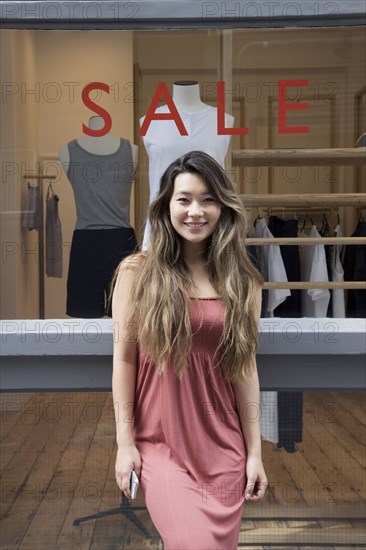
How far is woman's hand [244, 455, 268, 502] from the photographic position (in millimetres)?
1922

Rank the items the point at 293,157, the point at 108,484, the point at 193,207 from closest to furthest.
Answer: the point at 193,207
the point at 293,157
the point at 108,484

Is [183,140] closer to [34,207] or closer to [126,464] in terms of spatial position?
[34,207]

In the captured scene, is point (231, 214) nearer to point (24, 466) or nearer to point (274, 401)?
point (274, 401)

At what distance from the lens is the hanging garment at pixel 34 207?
2.37 m

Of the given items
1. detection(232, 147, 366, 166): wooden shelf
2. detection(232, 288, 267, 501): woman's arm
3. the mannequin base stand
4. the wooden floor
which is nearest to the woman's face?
detection(232, 288, 267, 501): woman's arm

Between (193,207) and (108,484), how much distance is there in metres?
1.08

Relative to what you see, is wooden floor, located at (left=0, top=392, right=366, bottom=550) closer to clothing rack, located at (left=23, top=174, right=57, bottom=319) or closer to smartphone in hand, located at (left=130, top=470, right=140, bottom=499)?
clothing rack, located at (left=23, top=174, right=57, bottom=319)

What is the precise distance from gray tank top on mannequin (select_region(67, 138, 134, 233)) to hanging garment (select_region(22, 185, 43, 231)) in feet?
0.37

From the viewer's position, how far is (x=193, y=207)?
73.5 inches

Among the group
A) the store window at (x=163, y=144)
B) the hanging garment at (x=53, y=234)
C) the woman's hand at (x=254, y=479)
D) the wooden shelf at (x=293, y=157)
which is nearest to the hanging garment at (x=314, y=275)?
the store window at (x=163, y=144)

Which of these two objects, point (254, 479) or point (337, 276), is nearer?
point (254, 479)

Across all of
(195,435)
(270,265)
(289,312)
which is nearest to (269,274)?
(270,265)

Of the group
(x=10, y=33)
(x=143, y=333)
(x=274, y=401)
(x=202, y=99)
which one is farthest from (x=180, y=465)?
(x=10, y=33)

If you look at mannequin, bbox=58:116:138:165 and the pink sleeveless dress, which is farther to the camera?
mannequin, bbox=58:116:138:165
